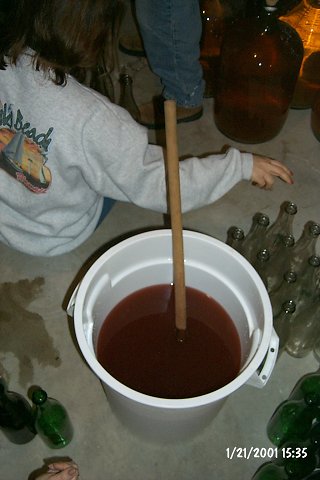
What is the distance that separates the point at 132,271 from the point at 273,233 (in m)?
0.36

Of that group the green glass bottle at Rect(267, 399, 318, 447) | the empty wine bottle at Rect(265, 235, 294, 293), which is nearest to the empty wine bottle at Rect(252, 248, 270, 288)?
the empty wine bottle at Rect(265, 235, 294, 293)

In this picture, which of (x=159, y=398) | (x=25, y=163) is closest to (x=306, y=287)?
(x=159, y=398)

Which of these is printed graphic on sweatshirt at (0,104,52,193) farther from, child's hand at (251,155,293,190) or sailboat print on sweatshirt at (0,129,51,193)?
child's hand at (251,155,293,190)

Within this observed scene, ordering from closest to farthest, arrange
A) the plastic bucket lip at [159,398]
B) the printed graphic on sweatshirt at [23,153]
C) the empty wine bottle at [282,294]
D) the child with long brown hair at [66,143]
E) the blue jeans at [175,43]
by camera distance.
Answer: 1. the plastic bucket lip at [159,398]
2. the child with long brown hair at [66,143]
3. the printed graphic on sweatshirt at [23,153]
4. the empty wine bottle at [282,294]
5. the blue jeans at [175,43]

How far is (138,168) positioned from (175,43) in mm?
456

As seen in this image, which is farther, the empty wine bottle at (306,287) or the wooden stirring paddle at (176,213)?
the empty wine bottle at (306,287)

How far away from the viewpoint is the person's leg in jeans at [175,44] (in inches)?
44.4

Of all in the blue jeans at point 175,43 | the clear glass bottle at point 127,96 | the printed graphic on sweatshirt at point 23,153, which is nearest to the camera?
the printed graphic on sweatshirt at point 23,153

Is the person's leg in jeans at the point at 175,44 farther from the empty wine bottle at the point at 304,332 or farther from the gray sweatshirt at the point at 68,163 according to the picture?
the empty wine bottle at the point at 304,332

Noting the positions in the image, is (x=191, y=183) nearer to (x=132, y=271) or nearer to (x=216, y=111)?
(x=132, y=271)

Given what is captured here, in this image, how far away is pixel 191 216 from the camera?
1241 millimetres

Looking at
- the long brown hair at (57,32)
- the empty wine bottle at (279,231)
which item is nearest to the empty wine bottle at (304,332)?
the empty wine bottle at (279,231)

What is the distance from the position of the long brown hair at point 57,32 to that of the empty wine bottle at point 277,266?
19.3 inches

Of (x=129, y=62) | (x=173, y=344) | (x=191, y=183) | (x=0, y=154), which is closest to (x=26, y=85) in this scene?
(x=0, y=154)
